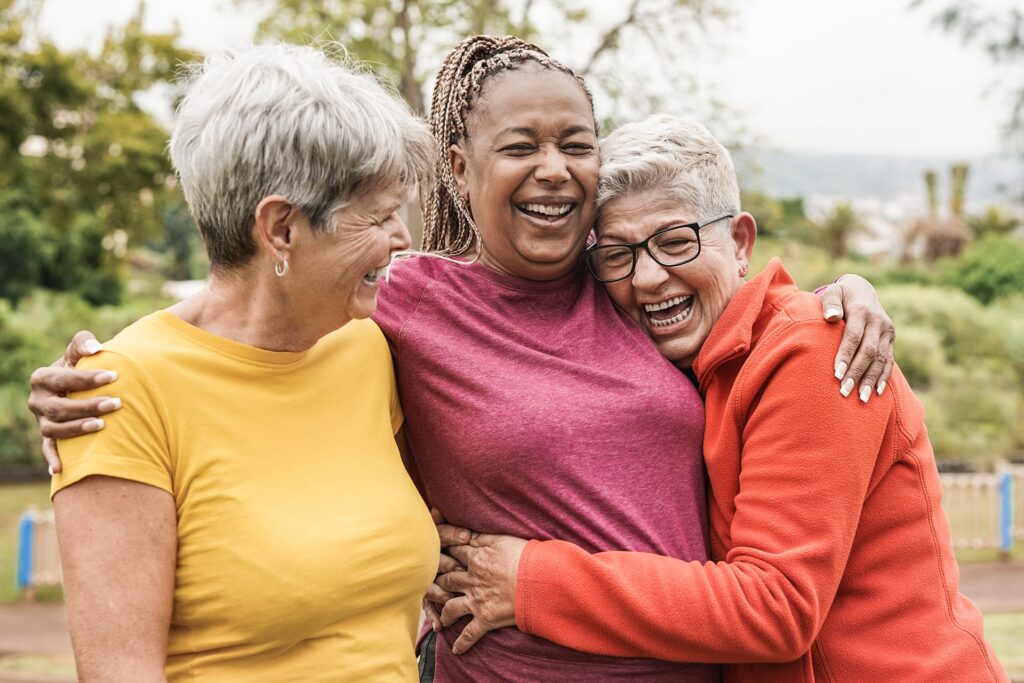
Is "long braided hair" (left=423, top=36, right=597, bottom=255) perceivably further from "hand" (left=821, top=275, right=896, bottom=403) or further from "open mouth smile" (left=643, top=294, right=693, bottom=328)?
"hand" (left=821, top=275, right=896, bottom=403)

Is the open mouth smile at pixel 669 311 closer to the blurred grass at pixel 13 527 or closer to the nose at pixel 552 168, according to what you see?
the nose at pixel 552 168

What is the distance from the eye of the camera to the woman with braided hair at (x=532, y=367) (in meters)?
2.04

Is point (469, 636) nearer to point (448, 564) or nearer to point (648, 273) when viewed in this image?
point (448, 564)

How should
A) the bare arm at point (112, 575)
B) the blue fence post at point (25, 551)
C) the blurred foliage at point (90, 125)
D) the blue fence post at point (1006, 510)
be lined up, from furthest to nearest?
1. the blurred foliage at point (90, 125)
2. the blue fence post at point (1006, 510)
3. the blue fence post at point (25, 551)
4. the bare arm at point (112, 575)

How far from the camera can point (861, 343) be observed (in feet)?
6.30

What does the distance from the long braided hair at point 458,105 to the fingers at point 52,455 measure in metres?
0.98

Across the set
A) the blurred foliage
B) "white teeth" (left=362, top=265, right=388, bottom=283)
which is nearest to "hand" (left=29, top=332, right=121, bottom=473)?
"white teeth" (left=362, top=265, right=388, bottom=283)

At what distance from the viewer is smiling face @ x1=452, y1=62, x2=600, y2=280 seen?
2.18 metres

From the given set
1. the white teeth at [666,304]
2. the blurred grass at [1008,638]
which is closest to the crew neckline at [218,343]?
the white teeth at [666,304]

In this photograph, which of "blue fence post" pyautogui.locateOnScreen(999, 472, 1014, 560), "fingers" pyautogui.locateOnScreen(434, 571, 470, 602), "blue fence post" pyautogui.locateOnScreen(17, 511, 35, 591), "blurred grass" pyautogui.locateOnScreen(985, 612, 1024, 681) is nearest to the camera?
"fingers" pyautogui.locateOnScreen(434, 571, 470, 602)

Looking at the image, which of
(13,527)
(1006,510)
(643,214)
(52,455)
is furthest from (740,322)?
(13,527)

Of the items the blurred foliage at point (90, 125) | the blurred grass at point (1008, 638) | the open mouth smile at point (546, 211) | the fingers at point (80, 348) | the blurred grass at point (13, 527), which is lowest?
the blurred grass at point (13, 527)

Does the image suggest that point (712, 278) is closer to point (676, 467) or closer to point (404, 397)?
point (676, 467)

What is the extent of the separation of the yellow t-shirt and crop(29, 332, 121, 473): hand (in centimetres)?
2
